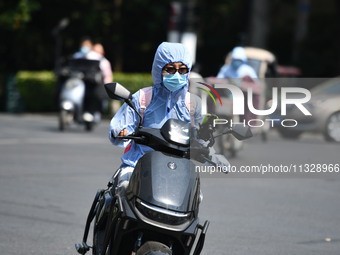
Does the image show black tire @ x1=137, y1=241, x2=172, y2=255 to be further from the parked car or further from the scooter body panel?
the parked car

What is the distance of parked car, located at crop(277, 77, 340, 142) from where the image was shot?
6059 millimetres

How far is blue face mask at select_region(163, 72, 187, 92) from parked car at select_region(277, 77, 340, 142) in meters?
0.84

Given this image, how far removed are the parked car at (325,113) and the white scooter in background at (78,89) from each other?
4523mm

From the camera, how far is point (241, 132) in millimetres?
5070

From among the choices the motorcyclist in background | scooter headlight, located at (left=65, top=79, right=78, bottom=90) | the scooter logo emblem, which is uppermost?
the scooter logo emblem

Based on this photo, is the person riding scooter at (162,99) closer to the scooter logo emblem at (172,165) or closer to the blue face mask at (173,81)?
the blue face mask at (173,81)

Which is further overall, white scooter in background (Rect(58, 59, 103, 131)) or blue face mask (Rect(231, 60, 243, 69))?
white scooter in background (Rect(58, 59, 103, 131))

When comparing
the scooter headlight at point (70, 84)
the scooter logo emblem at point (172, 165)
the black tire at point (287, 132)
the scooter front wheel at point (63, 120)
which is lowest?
the scooter front wheel at point (63, 120)

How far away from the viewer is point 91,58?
18.4 meters

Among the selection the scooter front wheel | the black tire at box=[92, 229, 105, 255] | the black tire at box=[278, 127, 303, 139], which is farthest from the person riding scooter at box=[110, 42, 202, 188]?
the scooter front wheel

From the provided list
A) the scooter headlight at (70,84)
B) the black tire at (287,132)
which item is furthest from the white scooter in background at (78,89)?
the black tire at (287,132)

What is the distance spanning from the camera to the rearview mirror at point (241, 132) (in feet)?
16.6

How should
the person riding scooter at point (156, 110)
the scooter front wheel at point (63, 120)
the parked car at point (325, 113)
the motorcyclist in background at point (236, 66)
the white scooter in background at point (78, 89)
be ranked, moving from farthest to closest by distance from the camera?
the white scooter in background at point (78, 89), the scooter front wheel at point (63, 120), the motorcyclist in background at point (236, 66), the parked car at point (325, 113), the person riding scooter at point (156, 110)

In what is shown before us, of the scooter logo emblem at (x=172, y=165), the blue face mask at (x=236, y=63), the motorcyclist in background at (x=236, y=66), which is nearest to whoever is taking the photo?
the scooter logo emblem at (x=172, y=165)
